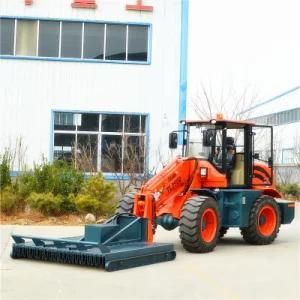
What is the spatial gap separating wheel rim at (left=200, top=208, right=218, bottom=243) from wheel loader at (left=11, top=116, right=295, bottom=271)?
0.02 m

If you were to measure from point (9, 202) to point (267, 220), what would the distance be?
7.53 meters

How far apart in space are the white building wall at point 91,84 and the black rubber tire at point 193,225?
11705mm

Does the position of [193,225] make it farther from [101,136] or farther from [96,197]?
[101,136]

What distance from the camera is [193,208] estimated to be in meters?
11.4

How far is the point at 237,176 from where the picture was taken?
43.6 ft

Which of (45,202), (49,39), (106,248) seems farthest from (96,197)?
(49,39)

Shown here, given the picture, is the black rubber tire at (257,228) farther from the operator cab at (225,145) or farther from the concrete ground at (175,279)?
the concrete ground at (175,279)

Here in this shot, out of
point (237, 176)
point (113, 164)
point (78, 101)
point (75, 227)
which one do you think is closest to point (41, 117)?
point (78, 101)

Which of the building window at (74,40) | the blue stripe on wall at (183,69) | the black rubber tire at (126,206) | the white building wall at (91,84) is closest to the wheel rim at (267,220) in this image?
the black rubber tire at (126,206)

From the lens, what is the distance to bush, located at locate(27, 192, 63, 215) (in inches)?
659

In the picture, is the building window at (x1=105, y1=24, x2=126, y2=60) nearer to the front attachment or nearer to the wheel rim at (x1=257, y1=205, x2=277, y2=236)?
the wheel rim at (x1=257, y1=205, x2=277, y2=236)

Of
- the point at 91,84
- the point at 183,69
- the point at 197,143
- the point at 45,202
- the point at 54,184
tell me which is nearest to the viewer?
the point at 197,143

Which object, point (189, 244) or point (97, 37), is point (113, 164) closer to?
point (97, 37)

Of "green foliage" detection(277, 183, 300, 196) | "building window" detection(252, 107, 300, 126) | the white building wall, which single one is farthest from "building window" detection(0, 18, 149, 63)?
"building window" detection(252, 107, 300, 126)
